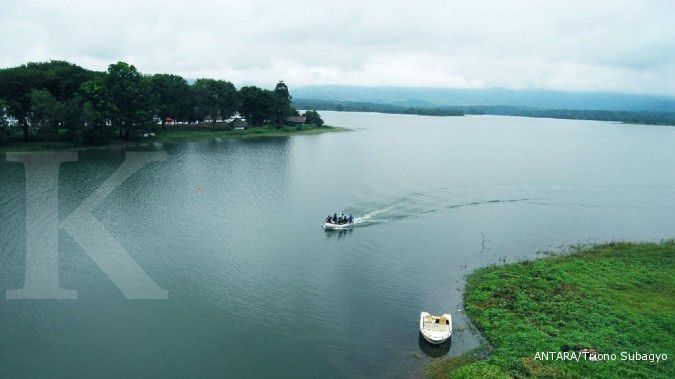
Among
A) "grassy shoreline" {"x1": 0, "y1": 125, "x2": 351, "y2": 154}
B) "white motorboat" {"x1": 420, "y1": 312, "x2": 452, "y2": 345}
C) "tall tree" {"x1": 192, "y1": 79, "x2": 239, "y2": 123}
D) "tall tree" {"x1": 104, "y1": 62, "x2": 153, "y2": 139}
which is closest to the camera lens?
"white motorboat" {"x1": 420, "y1": 312, "x2": 452, "y2": 345}

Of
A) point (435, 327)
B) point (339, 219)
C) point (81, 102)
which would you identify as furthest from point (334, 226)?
point (81, 102)

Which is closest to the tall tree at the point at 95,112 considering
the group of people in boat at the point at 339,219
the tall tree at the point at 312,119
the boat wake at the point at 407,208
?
the boat wake at the point at 407,208

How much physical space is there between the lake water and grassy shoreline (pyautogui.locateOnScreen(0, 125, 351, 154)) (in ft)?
26.8

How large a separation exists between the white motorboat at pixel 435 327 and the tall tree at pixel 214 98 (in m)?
108

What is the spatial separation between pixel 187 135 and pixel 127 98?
21607 mm

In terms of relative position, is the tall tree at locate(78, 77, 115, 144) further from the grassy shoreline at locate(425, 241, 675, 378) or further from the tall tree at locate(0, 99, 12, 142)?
the grassy shoreline at locate(425, 241, 675, 378)

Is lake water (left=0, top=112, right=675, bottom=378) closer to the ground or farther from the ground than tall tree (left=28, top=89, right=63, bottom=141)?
closer to the ground

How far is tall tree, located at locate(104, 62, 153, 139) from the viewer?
94375mm

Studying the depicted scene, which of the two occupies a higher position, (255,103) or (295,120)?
(255,103)

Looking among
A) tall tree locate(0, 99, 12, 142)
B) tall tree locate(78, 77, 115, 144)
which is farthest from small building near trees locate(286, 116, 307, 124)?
tall tree locate(0, 99, 12, 142)

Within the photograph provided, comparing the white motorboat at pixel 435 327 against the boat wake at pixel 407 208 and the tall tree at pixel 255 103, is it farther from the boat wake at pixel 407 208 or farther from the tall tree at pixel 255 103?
the tall tree at pixel 255 103

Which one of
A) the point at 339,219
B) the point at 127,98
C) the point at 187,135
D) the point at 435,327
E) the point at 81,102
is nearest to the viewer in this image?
the point at 435,327

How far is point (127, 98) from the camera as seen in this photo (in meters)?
95.6

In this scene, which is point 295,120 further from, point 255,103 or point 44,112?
point 44,112
